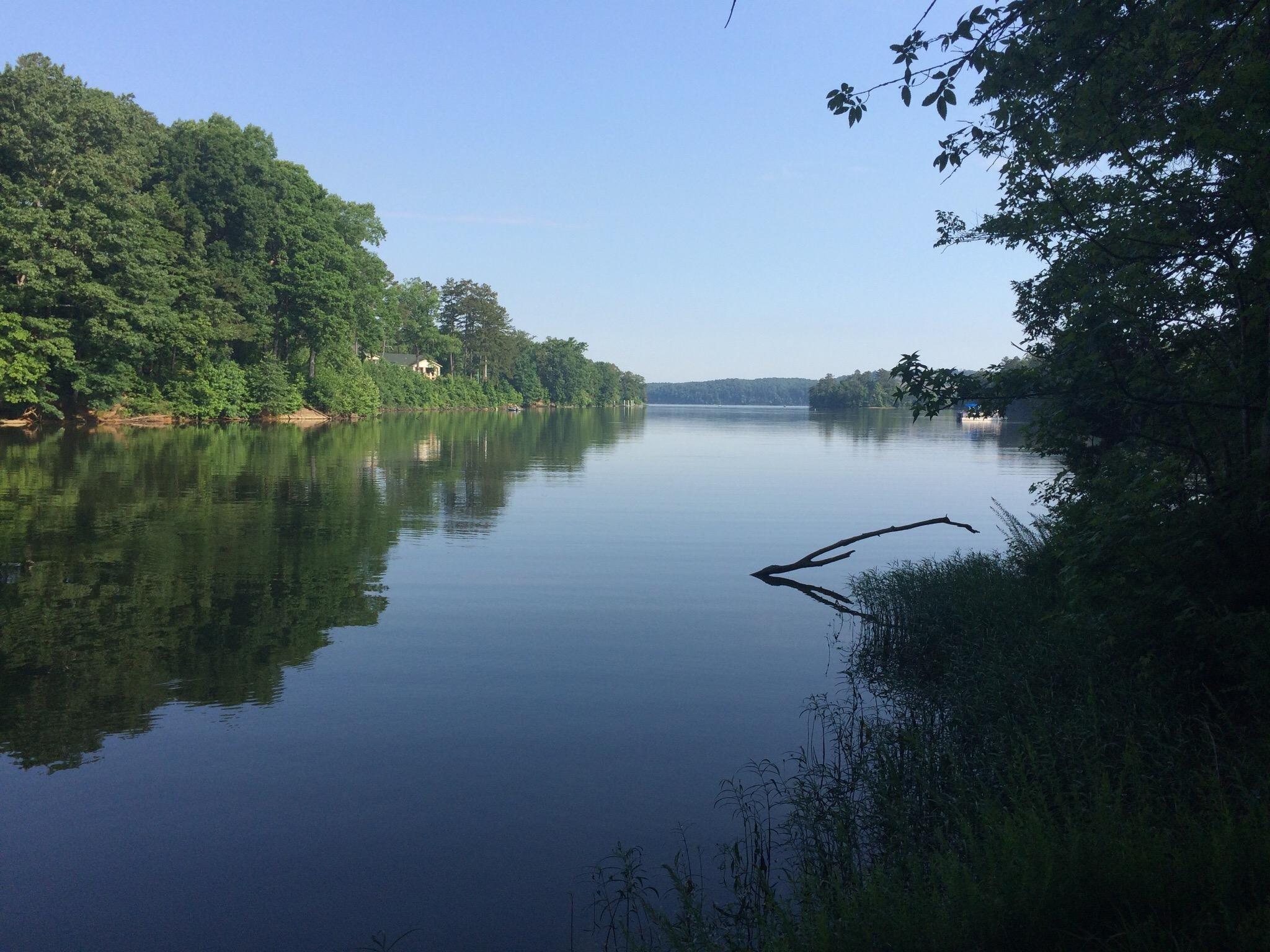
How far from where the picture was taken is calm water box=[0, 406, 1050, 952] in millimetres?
6352

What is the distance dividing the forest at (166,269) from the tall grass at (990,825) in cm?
4882

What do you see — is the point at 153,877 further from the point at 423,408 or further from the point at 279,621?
the point at 423,408

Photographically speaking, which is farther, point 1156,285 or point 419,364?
point 419,364

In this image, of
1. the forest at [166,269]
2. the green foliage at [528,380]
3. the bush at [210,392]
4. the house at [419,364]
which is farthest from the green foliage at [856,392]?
the bush at [210,392]

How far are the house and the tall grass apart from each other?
114446mm

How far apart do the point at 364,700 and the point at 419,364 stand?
125485 mm

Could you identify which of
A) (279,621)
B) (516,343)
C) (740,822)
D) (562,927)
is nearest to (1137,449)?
(740,822)

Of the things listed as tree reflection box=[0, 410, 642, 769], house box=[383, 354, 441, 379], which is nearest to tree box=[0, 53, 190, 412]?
tree reflection box=[0, 410, 642, 769]

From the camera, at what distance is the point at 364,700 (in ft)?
33.2

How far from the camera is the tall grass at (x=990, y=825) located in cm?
441

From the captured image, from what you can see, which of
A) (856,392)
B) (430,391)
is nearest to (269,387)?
(430,391)

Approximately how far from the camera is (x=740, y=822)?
24.3ft

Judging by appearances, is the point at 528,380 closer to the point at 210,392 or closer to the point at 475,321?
the point at 475,321

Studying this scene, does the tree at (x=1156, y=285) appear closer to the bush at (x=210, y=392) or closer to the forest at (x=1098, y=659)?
the forest at (x=1098, y=659)
